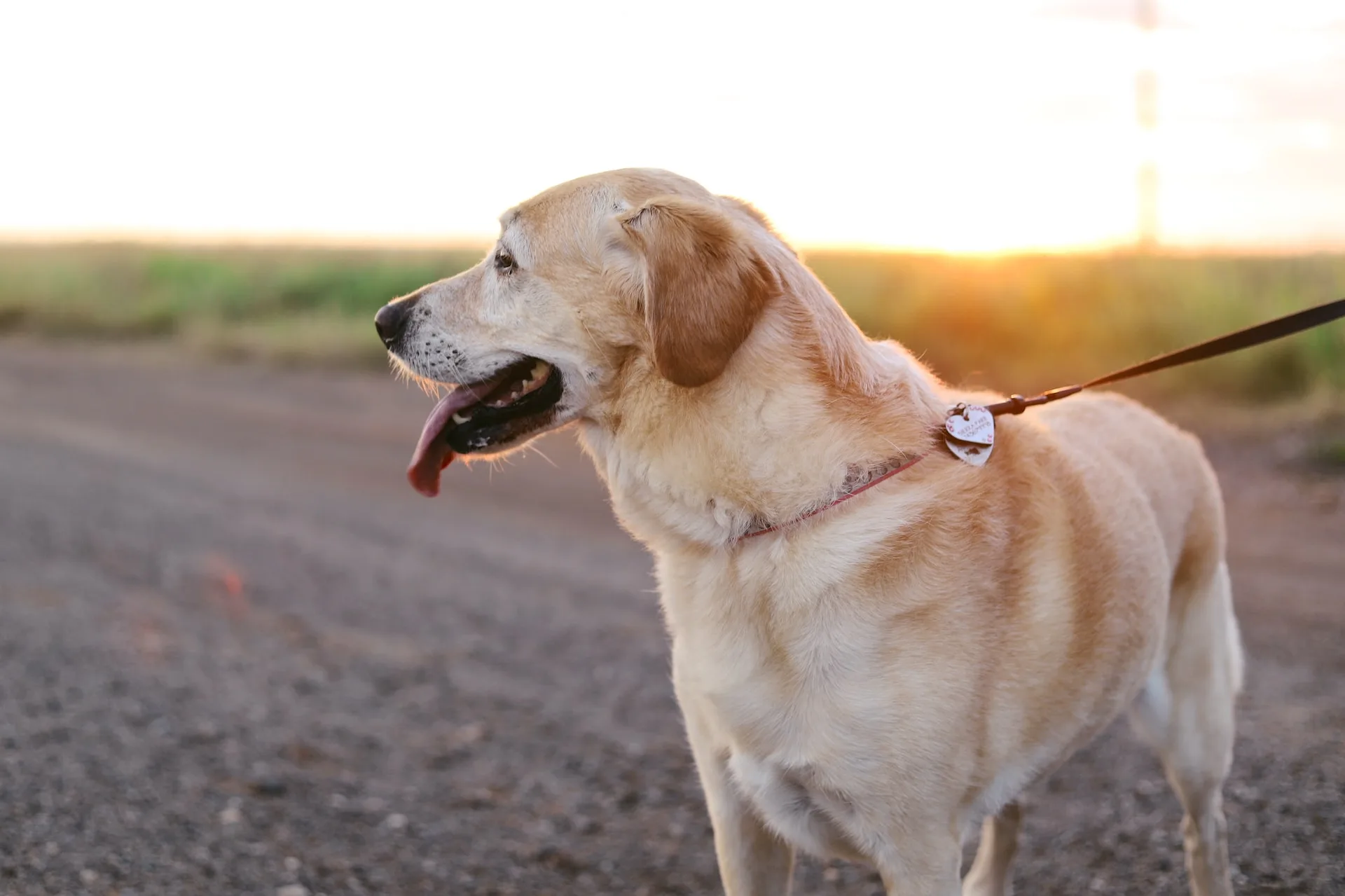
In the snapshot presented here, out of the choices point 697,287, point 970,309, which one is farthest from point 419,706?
point 970,309

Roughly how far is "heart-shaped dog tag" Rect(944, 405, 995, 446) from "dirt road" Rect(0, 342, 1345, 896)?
5.93 feet

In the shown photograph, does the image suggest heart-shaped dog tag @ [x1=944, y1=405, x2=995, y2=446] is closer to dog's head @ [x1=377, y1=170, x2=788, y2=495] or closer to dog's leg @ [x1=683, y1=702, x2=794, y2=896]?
dog's head @ [x1=377, y1=170, x2=788, y2=495]

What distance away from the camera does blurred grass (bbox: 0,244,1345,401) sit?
40.2 feet

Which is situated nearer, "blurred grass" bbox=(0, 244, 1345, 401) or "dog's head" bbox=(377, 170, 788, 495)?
"dog's head" bbox=(377, 170, 788, 495)

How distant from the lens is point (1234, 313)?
13.3 meters

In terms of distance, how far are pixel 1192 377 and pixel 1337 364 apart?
120cm

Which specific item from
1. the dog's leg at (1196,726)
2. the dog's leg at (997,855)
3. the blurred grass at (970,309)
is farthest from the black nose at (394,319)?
the blurred grass at (970,309)

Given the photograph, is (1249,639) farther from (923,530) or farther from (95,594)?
(95,594)

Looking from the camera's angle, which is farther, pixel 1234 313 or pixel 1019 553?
pixel 1234 313

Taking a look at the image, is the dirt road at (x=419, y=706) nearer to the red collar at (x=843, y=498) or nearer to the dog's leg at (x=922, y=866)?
the dog's leg at (x=922, y=866)

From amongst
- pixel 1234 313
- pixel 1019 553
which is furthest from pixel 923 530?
pixel 1234 313

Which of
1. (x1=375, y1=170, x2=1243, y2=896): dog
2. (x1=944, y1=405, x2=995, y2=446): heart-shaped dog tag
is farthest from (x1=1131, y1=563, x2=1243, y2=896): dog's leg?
(x1=944, y1=405, x2=995, y2=446): heart-shaped dog tag

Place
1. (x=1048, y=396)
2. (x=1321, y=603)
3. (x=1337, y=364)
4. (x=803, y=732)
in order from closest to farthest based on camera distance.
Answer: (x=803, y=732)
(x=1048, y=396)
(x=1321, y=603)
(x=1337, y=364)

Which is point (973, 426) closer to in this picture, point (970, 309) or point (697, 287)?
point (697, 287)
